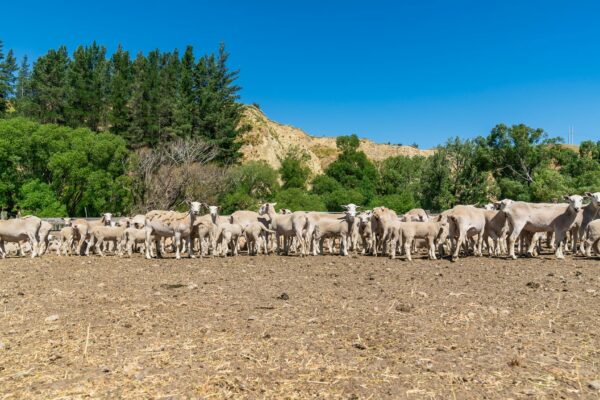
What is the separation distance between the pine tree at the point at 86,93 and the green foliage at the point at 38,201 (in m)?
29.0

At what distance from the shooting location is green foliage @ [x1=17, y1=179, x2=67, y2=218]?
4759 centimetres

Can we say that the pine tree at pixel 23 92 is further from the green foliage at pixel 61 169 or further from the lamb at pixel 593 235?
the lamb at pixel 593 235

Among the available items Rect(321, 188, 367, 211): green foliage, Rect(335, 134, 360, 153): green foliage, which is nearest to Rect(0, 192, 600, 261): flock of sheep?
Rect(321, 188, 367, 211): green foliage

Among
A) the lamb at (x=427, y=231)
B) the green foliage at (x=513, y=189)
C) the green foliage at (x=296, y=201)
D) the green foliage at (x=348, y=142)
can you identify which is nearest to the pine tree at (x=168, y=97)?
the green foliage at (x=296, y=201)

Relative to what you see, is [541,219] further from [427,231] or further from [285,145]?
[285,145]

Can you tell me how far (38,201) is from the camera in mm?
47938

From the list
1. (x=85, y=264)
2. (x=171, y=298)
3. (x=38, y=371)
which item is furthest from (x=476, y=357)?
(x=85, y=264)

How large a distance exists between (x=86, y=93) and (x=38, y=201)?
35.1 m

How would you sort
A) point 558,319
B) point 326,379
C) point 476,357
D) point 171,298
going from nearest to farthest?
point 326,379 < point 476,357 < point 558,319 < point 171,298

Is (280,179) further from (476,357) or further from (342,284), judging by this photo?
(476,357)

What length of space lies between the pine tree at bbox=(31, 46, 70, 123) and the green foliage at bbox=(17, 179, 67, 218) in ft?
99.6

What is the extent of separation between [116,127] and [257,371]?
72390 millimetres

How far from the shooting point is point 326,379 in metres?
6.01

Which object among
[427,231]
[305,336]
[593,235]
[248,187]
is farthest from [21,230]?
[248,187]
